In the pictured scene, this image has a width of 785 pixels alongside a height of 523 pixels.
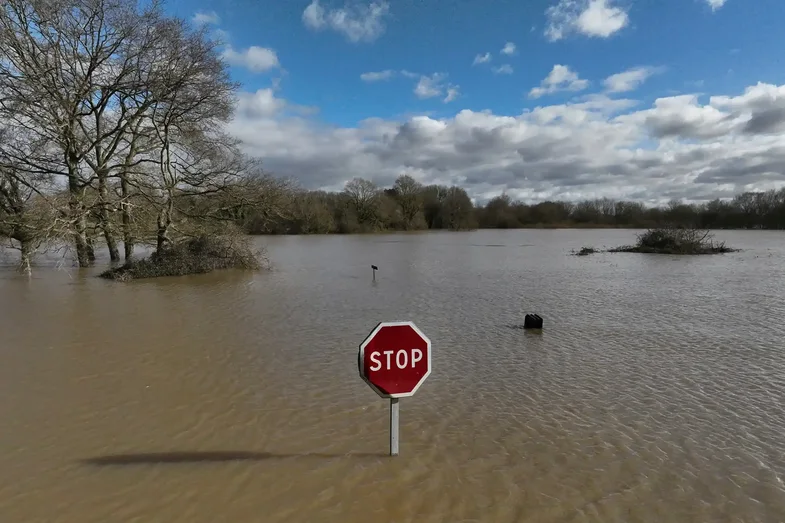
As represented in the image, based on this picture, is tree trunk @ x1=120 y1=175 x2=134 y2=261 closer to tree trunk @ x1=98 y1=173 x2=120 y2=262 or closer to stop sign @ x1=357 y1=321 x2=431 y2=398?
tree trunk @ x1=98 y1=173 x2=120 y2=262

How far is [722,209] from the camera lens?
291ft

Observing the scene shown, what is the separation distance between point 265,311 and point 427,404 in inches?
274

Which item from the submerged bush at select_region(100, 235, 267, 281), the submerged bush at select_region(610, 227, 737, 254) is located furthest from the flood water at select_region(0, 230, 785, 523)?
the submerged bush at select_region(610, 227, 737, 254)

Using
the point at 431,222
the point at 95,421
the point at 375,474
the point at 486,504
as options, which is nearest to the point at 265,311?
the point at 95,421

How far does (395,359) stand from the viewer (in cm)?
364

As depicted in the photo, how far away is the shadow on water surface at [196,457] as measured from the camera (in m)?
3.97

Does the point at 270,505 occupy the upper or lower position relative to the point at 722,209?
lower

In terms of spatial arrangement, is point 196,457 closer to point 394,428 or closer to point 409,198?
point 394,428

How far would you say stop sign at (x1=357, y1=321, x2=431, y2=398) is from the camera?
3537 millimetres

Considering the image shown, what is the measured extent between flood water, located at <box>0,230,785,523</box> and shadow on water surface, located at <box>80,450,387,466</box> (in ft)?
0.06

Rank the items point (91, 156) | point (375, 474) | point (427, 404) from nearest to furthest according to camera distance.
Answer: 1. point (375, 474)
2. point (427, 404)
3. point (91, 156)

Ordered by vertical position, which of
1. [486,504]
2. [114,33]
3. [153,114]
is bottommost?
[486,504]

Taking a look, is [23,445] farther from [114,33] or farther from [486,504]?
[114,33]

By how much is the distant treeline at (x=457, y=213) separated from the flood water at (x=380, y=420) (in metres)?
60.2
